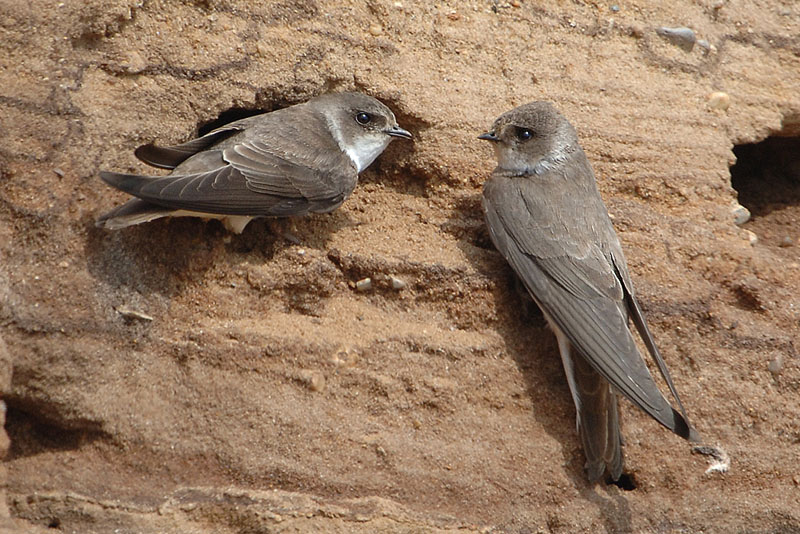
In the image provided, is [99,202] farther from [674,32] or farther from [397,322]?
[674,32]

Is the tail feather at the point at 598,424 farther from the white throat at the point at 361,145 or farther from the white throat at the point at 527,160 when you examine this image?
the white throat at the point at 361,145

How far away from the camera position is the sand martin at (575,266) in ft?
9.14

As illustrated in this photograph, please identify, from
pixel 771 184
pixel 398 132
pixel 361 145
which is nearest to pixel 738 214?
pixel 771 184

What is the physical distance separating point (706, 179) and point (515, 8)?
1029 mm

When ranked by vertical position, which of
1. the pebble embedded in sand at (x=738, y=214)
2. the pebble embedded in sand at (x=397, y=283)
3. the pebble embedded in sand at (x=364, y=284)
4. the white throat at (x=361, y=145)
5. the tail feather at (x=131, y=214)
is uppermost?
the tail feather at (x=131, y=214)

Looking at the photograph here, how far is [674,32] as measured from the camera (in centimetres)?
378

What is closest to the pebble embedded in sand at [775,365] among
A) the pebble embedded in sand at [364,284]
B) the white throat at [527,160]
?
the white throat at [527,160]

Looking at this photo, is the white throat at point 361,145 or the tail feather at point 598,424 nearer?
the tail feather at point 598,424

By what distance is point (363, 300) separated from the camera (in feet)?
9.84

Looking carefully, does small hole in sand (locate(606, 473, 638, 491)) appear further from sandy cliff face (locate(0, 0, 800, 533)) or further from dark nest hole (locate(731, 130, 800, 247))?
dark nest hole (locate(731, 130, 800, 247))

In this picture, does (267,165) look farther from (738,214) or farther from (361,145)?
(738,214)

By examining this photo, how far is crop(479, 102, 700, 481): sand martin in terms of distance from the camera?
2.79m

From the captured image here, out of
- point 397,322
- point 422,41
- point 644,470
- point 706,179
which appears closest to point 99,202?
point 397,322

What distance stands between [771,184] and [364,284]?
6.86 feet
